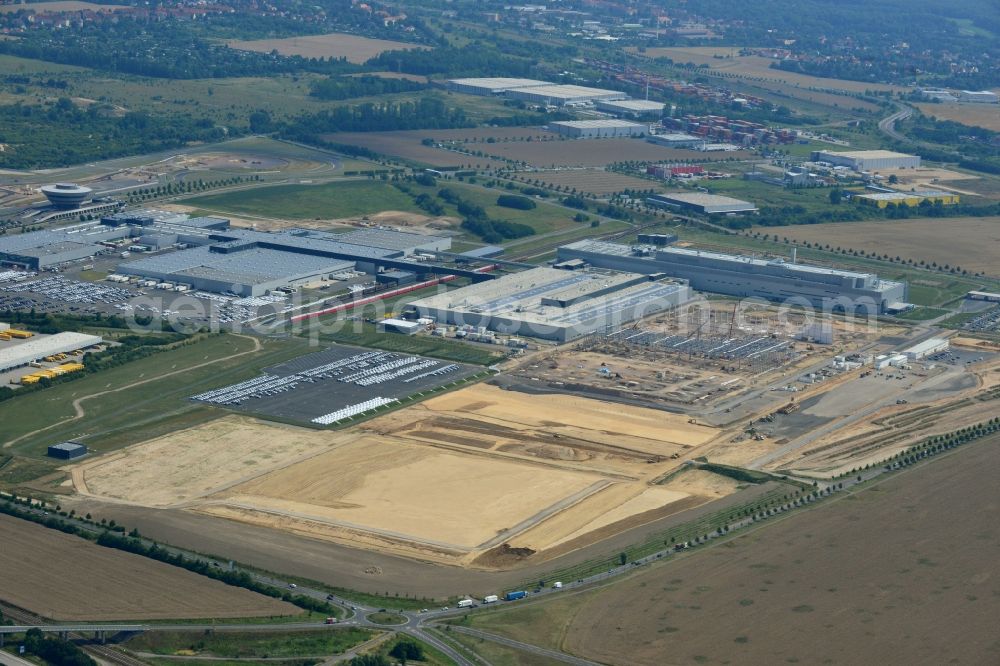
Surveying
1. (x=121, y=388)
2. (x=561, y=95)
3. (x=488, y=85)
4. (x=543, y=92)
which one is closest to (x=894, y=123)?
(x=561, y=95)

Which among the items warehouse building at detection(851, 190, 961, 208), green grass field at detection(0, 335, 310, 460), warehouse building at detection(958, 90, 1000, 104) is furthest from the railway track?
warehouse building at detection(958, 90, 1000, 104)

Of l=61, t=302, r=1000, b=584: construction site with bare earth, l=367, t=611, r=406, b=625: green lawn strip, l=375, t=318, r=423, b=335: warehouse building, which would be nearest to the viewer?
l=367, t=611, r=406, b=625: green lawn strip

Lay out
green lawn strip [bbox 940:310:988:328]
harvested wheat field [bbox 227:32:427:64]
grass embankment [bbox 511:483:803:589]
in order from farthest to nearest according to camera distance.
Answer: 1. harvested wheat field [bbox 227:32:427:64]
2. green lawn strip [bbox 940:310:988:328]
3. grass embankment [bbox 511:483:803:589]

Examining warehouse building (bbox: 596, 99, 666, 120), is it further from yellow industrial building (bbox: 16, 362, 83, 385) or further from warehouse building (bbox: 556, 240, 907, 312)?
yellow industrial building (bbox: 16, 362, 83, 385)

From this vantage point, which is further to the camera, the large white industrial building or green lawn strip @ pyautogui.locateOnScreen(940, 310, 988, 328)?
the large white industrial building

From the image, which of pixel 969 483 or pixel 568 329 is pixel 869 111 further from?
pixel 969 483

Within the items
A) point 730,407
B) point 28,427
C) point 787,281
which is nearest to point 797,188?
point 787,281

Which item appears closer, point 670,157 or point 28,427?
point 28,427
